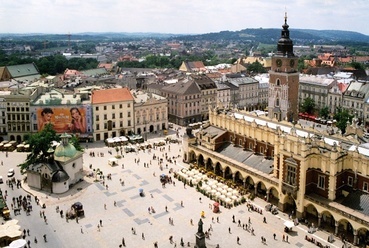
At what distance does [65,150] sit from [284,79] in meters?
50.9

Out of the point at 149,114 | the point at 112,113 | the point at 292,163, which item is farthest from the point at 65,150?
the point at 292,163

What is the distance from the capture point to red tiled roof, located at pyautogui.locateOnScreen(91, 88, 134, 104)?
106312mm

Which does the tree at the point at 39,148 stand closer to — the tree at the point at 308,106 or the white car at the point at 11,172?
the white car at the point at 11,172

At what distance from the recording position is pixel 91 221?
6159 centimetres

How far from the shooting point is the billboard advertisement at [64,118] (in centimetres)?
10394

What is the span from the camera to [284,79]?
8969cm

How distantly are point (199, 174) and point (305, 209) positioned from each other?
77.6 feet

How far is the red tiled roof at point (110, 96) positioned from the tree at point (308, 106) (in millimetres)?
61340

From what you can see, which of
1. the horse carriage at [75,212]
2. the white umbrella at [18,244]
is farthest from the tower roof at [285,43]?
the white umbrella at [18,244]

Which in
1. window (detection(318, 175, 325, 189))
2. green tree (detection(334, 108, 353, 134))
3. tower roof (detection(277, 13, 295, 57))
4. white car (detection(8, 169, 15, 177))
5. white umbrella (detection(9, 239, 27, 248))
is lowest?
white umbrella (detection(9, 239, 27, 248))

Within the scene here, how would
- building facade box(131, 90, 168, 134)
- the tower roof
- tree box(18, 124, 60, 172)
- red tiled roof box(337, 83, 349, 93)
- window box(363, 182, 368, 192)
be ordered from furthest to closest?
red tiled roof box(337, 83, 349, 93), building facade box(131, 90, 168, 134), the tower roof, tree box(18, 124, 60, 172), window box(363, 182, 368, 192)

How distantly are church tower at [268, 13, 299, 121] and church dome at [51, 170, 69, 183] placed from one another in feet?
156

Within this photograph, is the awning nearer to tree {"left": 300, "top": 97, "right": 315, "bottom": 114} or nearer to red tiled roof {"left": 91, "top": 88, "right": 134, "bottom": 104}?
red tiled roof {"left": 91, "top": 88, "right": 134, "bottom": 104}

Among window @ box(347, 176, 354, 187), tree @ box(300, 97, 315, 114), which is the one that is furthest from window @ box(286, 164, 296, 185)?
tree @ box(300, 97, 315, 114)
